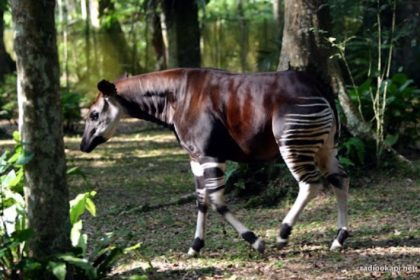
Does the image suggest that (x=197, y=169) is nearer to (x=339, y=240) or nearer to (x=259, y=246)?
(x=259, y=246)

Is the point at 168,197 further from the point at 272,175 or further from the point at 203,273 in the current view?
the point at 203,273

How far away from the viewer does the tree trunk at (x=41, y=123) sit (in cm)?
521

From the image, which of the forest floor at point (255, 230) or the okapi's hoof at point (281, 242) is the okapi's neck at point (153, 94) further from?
the okapi's hoof at point (281, 242)

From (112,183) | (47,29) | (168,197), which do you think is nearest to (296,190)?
(168,197)

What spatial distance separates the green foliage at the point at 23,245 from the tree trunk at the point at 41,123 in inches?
4.3

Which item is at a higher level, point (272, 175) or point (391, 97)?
point (391, 97)

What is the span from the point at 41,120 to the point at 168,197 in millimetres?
4824

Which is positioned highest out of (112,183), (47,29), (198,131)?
(47,29)

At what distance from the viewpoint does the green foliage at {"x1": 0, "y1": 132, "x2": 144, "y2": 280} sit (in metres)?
5.17

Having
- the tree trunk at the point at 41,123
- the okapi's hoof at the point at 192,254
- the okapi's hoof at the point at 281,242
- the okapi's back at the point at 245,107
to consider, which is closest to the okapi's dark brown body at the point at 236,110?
the okapi's back at the point at 245,107

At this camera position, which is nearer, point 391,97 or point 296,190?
point 296,190

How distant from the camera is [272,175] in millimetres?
9102

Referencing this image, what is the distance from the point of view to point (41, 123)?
5293mm

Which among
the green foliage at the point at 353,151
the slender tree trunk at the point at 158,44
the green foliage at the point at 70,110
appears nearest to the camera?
the green foliage at the point at 353,151
